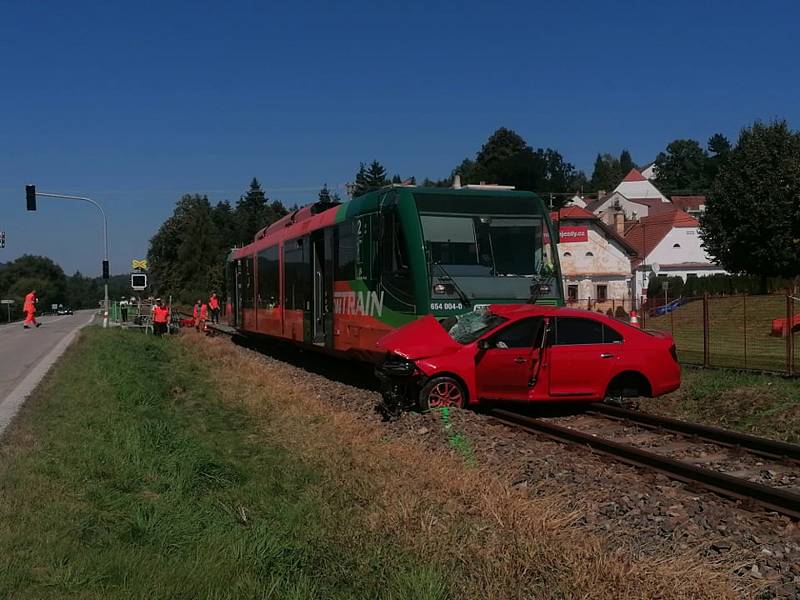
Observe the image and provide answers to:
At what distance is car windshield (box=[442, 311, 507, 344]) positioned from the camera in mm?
11266

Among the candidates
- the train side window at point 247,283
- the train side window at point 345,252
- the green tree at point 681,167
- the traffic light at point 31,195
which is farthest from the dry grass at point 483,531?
the green tree at point 681,167

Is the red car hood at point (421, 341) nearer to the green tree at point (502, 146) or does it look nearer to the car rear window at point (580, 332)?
the car rear window at point (580, 332)

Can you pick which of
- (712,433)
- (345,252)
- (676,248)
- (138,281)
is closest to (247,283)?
(138,281)

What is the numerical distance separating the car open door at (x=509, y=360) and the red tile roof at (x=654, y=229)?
70.1m

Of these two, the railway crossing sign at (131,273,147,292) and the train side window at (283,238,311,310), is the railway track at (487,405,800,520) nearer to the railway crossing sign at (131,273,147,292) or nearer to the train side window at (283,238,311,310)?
the train side window at (283,238,311,310)

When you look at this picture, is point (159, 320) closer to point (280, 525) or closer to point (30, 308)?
point (30, 308)

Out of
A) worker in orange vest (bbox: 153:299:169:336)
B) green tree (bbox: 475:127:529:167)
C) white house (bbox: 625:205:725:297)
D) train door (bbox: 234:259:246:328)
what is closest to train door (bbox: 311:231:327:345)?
train door (bbox: 234:259:246:328)

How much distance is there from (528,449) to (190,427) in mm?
4531

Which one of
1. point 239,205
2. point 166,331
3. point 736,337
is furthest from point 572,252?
point 239,205

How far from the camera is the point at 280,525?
18.4 ft

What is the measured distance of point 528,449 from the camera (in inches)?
A: 362

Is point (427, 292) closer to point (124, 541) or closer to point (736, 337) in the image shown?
point (124, 541)

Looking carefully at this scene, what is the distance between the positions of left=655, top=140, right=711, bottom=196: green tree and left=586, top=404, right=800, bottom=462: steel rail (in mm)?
168065

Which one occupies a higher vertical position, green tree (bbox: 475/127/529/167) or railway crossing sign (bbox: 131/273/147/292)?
green tree (bbox: 475/127/529/167)
